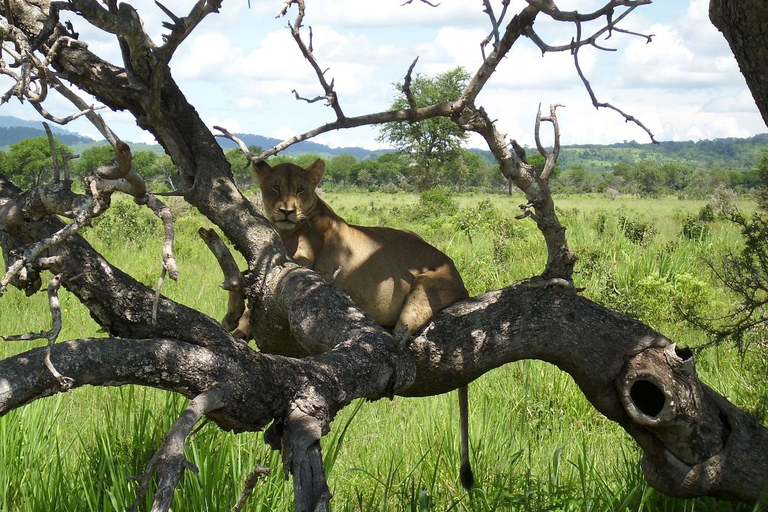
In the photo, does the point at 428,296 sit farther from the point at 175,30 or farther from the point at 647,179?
the point at 647,179

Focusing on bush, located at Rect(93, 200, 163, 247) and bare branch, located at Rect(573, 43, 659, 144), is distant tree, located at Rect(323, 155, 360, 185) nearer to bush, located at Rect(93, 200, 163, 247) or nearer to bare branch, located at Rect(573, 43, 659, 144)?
bush, located at Rect(93, 200, 163, 247)

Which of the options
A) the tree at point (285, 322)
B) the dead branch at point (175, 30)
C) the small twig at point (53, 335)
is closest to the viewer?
the small twig at point (53, 335)

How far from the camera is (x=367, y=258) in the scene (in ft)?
16.0

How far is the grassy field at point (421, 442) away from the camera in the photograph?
13.7 ft

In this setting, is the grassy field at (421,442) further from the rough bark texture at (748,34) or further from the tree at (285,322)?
the rough bark texture at (748,34)

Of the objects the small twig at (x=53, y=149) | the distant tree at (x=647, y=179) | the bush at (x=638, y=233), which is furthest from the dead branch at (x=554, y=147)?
the distant tree at (x=647, y=179)

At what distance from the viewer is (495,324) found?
372 cm

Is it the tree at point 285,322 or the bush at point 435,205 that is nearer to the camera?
the tree at point 285,322

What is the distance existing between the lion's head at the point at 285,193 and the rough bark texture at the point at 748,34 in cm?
294

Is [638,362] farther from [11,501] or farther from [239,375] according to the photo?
[11,501]

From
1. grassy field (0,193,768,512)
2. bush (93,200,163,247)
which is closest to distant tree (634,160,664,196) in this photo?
bush (93,200,163,247)

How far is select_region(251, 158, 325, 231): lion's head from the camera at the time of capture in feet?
17.7

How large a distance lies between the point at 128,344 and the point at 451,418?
10.3ft

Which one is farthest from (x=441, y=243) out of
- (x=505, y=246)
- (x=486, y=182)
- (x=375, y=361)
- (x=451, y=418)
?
(x=486, y=182)
